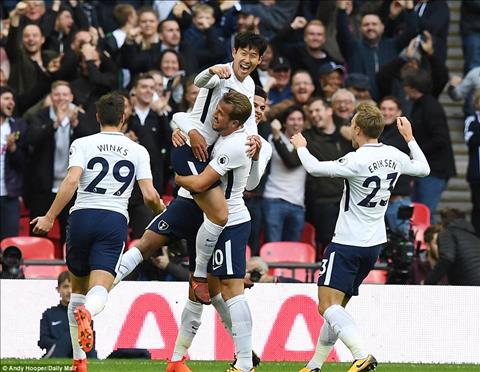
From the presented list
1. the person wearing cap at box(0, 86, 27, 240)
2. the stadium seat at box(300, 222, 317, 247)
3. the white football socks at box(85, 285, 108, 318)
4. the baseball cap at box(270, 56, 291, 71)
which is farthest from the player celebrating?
the baseball cap at box(270, 56, 291, 71)

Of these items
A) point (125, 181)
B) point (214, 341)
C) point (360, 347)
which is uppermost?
point (125, 181)

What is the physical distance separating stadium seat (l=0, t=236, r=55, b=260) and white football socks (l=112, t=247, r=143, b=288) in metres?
5.12

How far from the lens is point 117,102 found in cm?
1139

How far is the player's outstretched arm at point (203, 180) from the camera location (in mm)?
11195

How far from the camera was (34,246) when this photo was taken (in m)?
16.9

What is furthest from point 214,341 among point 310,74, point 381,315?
point 310,74

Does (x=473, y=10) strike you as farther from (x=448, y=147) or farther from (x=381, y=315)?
(x=381, y=315)

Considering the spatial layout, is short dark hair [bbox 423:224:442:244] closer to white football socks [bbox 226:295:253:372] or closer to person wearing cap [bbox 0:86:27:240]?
white football socks [bbox 226:295:253:372]

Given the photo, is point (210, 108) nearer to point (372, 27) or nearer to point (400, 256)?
point (400, 256)

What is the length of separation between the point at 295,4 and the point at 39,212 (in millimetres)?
5223

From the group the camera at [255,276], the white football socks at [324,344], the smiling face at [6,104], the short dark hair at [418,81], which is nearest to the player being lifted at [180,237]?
the white football socks at [324,344]

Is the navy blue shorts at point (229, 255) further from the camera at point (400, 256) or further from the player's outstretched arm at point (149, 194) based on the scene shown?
the camera at point (400, 256)

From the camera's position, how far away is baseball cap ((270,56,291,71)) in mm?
18406

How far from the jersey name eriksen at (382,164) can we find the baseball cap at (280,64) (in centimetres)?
715
